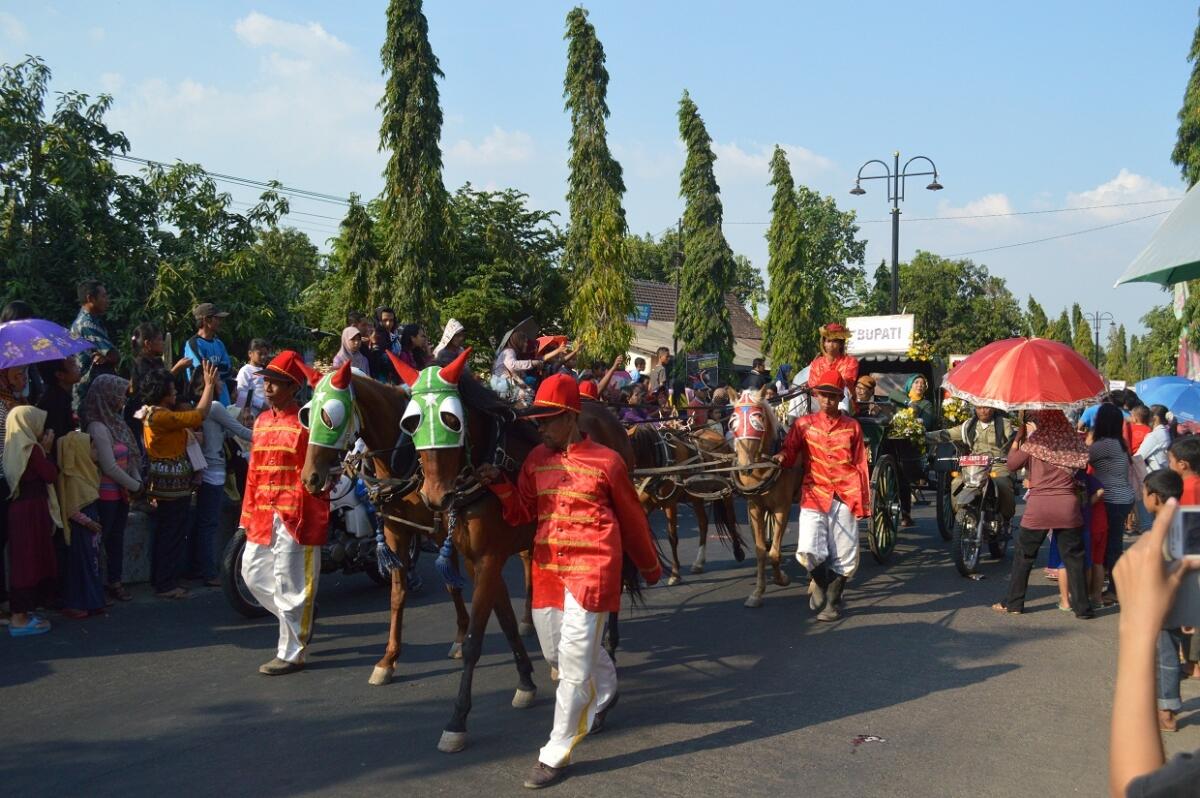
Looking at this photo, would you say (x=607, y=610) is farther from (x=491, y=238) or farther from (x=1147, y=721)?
Result: (x=491, y=238)

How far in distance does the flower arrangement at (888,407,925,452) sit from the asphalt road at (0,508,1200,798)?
305cm

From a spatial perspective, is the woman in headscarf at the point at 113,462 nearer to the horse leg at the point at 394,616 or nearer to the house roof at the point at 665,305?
the horse leg at the point at 394,616

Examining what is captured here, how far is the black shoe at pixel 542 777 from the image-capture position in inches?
188

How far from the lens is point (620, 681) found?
664cm

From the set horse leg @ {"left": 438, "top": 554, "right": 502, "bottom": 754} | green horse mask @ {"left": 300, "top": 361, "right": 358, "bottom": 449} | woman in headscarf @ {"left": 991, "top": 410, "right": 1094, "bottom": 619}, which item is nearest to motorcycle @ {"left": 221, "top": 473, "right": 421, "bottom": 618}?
green horse mask @ {"left": 300, "top": 361, "right": 358, "bottom": 449}

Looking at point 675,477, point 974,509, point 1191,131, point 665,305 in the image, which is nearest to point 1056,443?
point 974,509

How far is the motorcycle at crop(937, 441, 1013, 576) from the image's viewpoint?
10008 mm

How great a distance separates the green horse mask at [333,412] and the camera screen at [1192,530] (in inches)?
180

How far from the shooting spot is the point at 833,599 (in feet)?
27.2

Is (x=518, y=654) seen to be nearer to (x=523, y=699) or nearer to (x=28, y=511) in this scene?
(x=523, y=699)

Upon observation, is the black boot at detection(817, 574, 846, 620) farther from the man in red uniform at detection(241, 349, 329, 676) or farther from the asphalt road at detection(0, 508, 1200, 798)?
the man in red uniform at detection(241, 349, 329, 676)

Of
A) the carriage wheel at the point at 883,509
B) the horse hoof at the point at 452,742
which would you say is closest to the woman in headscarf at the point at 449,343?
the horse hoof at the point at 452,742

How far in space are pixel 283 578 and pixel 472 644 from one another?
1.78 metres

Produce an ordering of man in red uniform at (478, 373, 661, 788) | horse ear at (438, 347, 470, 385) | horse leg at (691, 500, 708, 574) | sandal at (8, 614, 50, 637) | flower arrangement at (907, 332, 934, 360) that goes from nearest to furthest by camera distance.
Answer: man in red uniform at (478, 373, 661, 788) → horse ear at (438, 347, 470, 385) → sandal at (8, 614, 50, 637) → horse leg at (691, 500, 708, 574) → flower arrangement at (907, 332, 934, 360)
